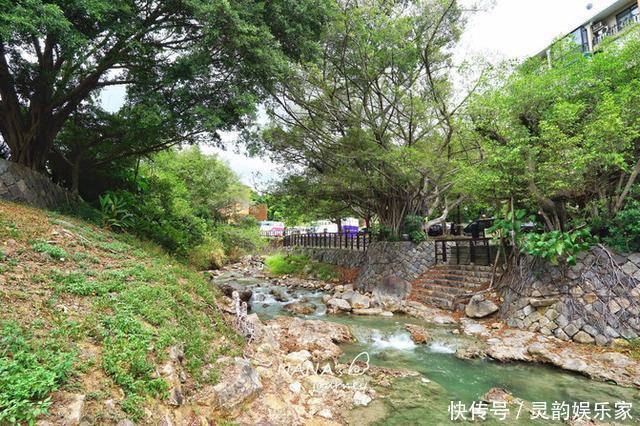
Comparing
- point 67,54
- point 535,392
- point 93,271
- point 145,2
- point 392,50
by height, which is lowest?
point 535,392

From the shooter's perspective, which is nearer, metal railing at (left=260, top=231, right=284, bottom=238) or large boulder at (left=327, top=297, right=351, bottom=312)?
large boulder at (left=327, top=297, right=351, bottom=312)

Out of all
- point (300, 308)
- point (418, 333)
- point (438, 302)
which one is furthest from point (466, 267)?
point (300, 308)

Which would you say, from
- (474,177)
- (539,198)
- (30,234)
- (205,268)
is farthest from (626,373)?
(205,268)

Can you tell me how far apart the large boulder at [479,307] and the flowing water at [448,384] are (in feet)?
4.93

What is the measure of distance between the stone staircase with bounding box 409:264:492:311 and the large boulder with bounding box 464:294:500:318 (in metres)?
0.54

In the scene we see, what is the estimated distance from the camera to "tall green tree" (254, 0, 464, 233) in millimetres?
10302

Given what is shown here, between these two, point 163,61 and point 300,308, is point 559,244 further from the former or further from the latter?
point 163,61

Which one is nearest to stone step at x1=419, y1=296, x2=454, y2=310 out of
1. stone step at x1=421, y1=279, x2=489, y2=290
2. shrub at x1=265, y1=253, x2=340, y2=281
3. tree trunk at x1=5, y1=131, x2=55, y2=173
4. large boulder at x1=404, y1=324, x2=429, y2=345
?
stone step at x1=421, y1=279, x2=489, y2=290

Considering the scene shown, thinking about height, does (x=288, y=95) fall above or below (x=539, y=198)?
above

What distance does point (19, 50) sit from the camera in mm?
8438

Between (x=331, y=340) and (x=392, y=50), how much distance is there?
8.61 meters

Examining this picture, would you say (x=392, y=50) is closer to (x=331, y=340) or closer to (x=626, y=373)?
(x=331, y=340)

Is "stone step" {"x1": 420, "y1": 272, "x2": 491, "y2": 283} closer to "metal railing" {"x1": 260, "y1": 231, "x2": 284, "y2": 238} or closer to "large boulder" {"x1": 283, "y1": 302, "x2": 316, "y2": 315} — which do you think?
"large boulder" {"x1": 283, "y1": 302, "x2": 316, "y2": 315}

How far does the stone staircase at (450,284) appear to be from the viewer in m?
10.6
